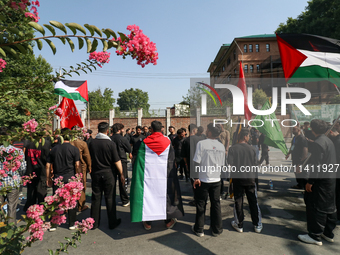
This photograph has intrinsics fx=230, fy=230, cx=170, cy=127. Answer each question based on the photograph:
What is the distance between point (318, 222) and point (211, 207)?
1.67 m

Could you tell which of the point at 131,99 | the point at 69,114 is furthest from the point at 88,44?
the point at 131,99

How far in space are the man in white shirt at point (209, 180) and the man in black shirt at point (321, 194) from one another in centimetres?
138

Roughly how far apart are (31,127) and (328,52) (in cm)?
588

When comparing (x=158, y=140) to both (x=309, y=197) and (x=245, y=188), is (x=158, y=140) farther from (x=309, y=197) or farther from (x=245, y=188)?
(x=309, y=197)

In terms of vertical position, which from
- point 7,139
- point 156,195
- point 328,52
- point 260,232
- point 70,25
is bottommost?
point 260,232

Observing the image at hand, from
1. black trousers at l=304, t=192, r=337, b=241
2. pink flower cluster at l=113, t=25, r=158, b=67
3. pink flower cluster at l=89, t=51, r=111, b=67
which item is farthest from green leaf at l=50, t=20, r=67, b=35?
black trousers at l=304, t=192, r=337, b=241

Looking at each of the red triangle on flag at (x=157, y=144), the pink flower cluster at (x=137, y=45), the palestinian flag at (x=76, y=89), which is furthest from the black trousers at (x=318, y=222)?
the palestinian flag at (x=76, y=89)

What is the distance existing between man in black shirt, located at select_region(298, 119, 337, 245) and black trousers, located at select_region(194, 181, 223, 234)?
1.32 meters

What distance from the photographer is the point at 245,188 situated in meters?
4.21

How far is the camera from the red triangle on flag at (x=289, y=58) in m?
5.21

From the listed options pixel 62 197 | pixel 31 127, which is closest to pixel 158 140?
pixel 62 197

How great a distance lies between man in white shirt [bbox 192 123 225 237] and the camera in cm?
400

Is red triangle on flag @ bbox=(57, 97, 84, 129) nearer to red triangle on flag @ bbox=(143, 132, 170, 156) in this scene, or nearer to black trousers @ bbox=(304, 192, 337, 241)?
red triangle on flag @ bbox=(143, 132, 170, 156)

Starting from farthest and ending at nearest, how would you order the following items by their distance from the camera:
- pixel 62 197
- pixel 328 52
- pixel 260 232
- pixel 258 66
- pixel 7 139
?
pixel 258 66, pixel 328 52, pixel 260 232, pixel 62 197, pixel 7 139
